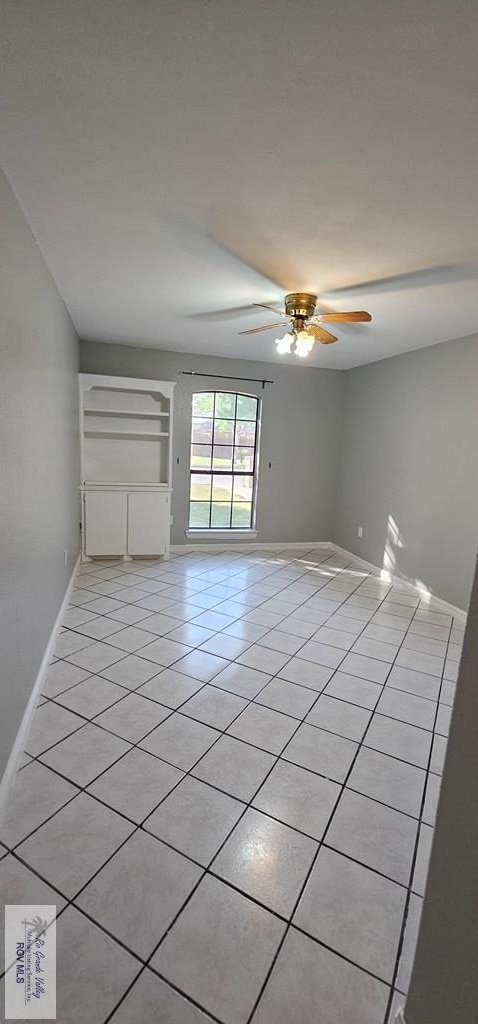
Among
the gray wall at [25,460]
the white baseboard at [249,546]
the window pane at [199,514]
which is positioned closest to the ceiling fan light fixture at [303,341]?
the gray wall at [25,460]

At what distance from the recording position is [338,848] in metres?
1.50

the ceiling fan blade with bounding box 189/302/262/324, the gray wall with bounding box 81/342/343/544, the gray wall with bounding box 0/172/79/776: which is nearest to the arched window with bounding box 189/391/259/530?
the gray wall with bounding box 81/342/343/544

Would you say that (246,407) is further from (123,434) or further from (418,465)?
(418,465)

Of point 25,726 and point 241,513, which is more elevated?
point 241,513

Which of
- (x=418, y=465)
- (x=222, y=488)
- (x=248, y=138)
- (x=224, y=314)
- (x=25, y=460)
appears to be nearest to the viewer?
(x=248, y=138)

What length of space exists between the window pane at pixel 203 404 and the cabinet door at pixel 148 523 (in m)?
1.13

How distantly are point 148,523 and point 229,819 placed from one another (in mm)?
3372

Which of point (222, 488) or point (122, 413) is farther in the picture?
point (222, 488)

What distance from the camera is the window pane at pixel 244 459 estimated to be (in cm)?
532

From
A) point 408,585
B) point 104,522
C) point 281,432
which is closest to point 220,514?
point 281,432

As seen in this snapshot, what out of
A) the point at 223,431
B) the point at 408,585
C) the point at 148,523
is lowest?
the point at 408,585

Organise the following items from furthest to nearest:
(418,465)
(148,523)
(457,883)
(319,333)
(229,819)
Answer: (148,523)
(418,465)
(319,333)
(229,819)
(457,883)

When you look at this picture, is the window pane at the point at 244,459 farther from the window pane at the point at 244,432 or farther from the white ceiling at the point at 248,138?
the white ceiling at the point at 248,138

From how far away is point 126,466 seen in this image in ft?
15.7
